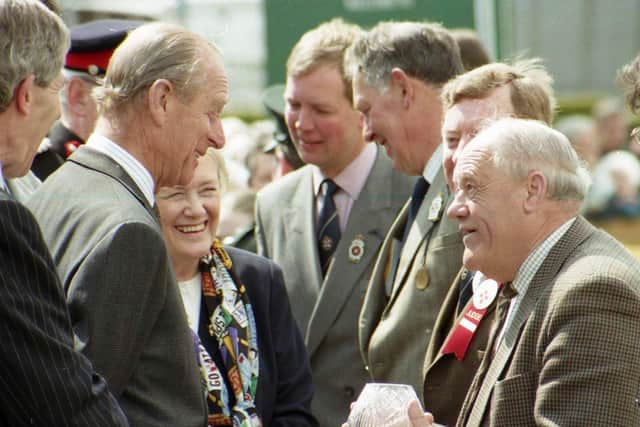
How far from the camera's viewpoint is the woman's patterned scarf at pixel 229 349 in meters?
3.89

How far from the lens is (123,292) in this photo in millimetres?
3025

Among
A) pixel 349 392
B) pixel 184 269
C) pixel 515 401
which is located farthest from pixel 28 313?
pixel 349 392

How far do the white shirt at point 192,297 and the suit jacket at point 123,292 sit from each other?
0.78m

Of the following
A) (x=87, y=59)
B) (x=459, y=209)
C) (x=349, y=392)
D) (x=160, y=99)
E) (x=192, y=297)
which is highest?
(x=160, y=99)

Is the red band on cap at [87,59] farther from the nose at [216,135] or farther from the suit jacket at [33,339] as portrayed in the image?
the suit jacket at [33,339]

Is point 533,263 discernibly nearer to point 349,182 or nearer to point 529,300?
point 529,300

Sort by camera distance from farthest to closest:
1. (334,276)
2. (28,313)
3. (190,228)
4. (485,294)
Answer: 1. (334,276)
2. (190,228)
3. (485,294)
4. (28,313)

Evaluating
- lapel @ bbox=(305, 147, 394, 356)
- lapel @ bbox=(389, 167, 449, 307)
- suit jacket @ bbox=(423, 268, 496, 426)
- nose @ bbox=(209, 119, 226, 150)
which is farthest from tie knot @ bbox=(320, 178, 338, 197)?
nose @ bbox=(209, 119, 226, 150)

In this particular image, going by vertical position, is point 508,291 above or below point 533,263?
below

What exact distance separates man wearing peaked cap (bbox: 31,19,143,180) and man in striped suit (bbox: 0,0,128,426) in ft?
7.71

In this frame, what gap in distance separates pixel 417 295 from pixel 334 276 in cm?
77

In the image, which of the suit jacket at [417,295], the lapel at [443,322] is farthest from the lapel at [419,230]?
the lapel at [443,322]

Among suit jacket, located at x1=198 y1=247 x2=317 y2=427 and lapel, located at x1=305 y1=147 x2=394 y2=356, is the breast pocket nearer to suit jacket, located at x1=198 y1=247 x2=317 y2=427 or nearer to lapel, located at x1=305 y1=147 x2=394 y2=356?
suit jacket, located at x1=198 y1=247 x2=317 y2=427

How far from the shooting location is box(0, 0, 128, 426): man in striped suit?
2.46 meters
